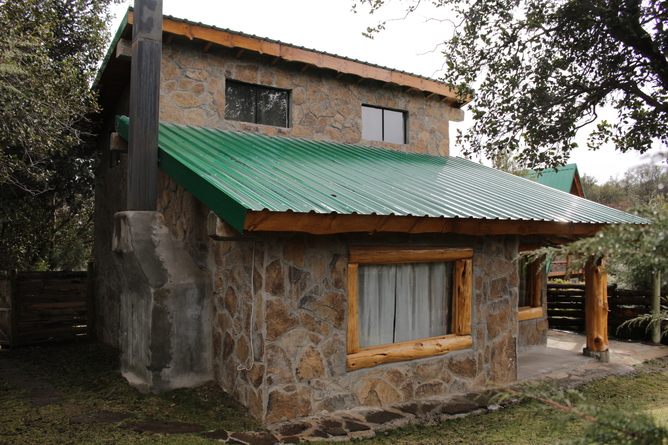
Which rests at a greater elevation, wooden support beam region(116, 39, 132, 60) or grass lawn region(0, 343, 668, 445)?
wooden support beam region(116, 39, 132, 60)

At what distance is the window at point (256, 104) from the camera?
8.17 m

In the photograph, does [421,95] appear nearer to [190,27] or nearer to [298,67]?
[298,67]

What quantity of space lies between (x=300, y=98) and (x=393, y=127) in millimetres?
2278

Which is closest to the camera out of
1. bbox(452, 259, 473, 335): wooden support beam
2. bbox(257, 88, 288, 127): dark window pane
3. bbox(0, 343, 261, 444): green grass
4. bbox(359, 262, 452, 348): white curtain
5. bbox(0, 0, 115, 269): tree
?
bbox(0, 343, 261, 444): green grass

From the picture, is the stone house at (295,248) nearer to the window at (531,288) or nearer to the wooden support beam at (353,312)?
the wooden support beam at (353,312)

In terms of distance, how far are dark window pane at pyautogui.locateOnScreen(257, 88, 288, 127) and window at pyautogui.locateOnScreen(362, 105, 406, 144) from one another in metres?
1.73

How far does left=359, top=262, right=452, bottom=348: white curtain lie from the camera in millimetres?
5742

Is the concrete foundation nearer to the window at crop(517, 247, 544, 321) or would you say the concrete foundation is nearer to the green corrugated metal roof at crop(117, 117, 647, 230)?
the green corrugated metal roof at crop(117, 117, 647, 230)

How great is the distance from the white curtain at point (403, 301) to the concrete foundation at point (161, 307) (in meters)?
1.93

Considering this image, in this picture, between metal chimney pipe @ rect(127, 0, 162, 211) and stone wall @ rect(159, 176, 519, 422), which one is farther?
metal chimney pipe @ rect(127, 0, 162, 211)

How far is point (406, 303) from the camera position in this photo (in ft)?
20.0

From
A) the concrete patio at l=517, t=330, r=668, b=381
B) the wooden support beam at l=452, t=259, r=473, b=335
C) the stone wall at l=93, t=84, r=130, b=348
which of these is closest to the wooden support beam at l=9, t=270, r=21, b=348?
the stone wall at l=93, t=84, r=130, b=348

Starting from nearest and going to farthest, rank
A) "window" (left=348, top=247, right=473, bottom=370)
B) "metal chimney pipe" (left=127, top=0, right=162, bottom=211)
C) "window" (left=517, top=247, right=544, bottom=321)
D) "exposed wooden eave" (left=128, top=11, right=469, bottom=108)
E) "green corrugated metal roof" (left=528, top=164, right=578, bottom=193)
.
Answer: "window" (left=348, top=247, right=473, bottom=370), "metal chimney pipe" (left=127, top=0, right=162, bottom=211), "exposed wooden eave" (left=128, top=11, right=469, bottom=108), "window" (left=517, top=247, right=544, bottom=321), "green corrugated metal roof" (left=528, top=164, right=578, bottom=193)

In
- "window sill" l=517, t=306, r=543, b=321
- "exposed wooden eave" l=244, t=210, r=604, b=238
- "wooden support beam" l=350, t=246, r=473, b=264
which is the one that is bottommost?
"window sill" l=517, t=306, r=543, b=321
